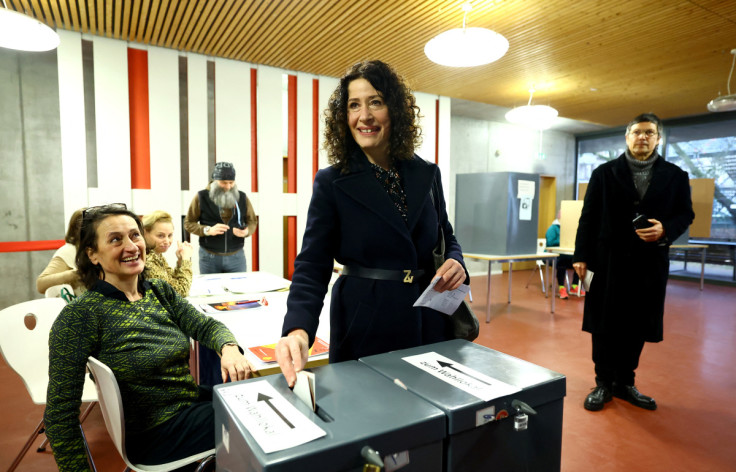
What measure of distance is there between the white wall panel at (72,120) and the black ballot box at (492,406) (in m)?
4.63

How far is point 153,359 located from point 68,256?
5.18ft

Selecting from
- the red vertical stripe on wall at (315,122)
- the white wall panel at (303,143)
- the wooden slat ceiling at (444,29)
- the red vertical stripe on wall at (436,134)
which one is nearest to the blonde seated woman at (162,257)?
the wooden slat ceiling at (444,29)

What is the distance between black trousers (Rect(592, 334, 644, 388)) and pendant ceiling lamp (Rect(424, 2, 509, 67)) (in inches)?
96.5

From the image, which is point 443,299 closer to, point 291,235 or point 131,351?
point 131,351

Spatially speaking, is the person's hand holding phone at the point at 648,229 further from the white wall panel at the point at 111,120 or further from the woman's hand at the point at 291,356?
the white wall panel at the point at 111,120

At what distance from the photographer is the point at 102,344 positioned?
1.28 meters

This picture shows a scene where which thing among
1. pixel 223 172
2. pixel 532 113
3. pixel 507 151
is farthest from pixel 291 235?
pixel 507 151

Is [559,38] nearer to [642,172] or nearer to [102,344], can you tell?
[642,172]

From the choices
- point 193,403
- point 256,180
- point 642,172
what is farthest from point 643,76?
point 193,403

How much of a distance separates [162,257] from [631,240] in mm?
2756

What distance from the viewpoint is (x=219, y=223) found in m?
3.43

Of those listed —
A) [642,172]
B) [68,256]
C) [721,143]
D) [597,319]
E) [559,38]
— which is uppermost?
[559,38]

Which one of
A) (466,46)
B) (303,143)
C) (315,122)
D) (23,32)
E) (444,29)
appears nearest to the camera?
(23,32)

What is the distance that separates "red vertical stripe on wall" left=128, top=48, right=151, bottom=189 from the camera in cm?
453
